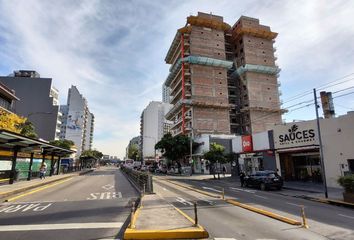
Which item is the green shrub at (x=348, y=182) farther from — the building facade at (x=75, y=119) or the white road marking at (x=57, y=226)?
the building facade at (x=75, y=119)

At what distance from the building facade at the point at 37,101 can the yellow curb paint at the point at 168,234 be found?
8988 centimetres

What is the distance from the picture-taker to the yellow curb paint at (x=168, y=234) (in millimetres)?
7469

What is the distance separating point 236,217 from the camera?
10.9m

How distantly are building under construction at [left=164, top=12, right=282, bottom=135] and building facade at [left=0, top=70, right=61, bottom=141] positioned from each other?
40.9 meters

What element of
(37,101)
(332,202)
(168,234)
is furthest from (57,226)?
(37,101)

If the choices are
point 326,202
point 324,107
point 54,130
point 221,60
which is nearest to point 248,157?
point 324,107

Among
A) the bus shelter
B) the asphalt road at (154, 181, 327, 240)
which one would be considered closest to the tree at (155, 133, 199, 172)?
the bus shelter

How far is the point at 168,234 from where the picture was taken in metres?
7.61

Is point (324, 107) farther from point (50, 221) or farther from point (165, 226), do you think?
point (50, 221)

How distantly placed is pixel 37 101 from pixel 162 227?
93.1 meters

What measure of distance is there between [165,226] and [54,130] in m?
92.1

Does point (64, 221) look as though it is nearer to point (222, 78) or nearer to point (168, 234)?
point (168, 234)

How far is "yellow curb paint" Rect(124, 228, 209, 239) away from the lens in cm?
747

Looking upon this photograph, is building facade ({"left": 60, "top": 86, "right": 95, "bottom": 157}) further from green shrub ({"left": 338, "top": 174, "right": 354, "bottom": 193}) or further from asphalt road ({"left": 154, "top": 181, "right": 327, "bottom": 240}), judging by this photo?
asphalt road ({"left": 154, "top": 181, "right": 327, "bottom": 240})
